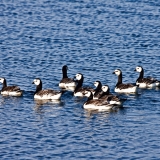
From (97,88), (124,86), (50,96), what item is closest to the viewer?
(50,96)

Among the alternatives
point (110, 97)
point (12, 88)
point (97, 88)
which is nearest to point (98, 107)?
point (110, 97)

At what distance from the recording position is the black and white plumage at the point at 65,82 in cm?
4034

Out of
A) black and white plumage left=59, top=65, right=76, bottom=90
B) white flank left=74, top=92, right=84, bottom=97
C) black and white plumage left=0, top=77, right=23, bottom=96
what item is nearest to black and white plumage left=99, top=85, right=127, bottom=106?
white flank left=74, top=92, right=84, bottom=97

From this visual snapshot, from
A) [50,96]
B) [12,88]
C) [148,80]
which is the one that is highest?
[12,88]

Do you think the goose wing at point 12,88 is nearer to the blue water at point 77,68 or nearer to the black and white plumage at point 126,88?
the blue water at point 77,68

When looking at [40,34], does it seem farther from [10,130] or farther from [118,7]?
[10,130]

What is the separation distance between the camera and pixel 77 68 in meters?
44.4

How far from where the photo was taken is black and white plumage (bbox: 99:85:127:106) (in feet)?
118

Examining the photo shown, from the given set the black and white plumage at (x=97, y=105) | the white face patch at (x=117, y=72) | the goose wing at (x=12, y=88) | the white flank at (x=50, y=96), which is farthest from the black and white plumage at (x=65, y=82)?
the black and white plumage at (x=97, y=105)

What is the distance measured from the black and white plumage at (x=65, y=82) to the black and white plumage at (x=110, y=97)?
11.4 ft

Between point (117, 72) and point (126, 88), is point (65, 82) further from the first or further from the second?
point (126, 88)

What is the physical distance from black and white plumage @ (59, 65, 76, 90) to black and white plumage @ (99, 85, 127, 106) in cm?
348

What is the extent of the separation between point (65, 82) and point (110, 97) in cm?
462

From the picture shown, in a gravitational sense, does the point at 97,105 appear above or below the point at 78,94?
below
